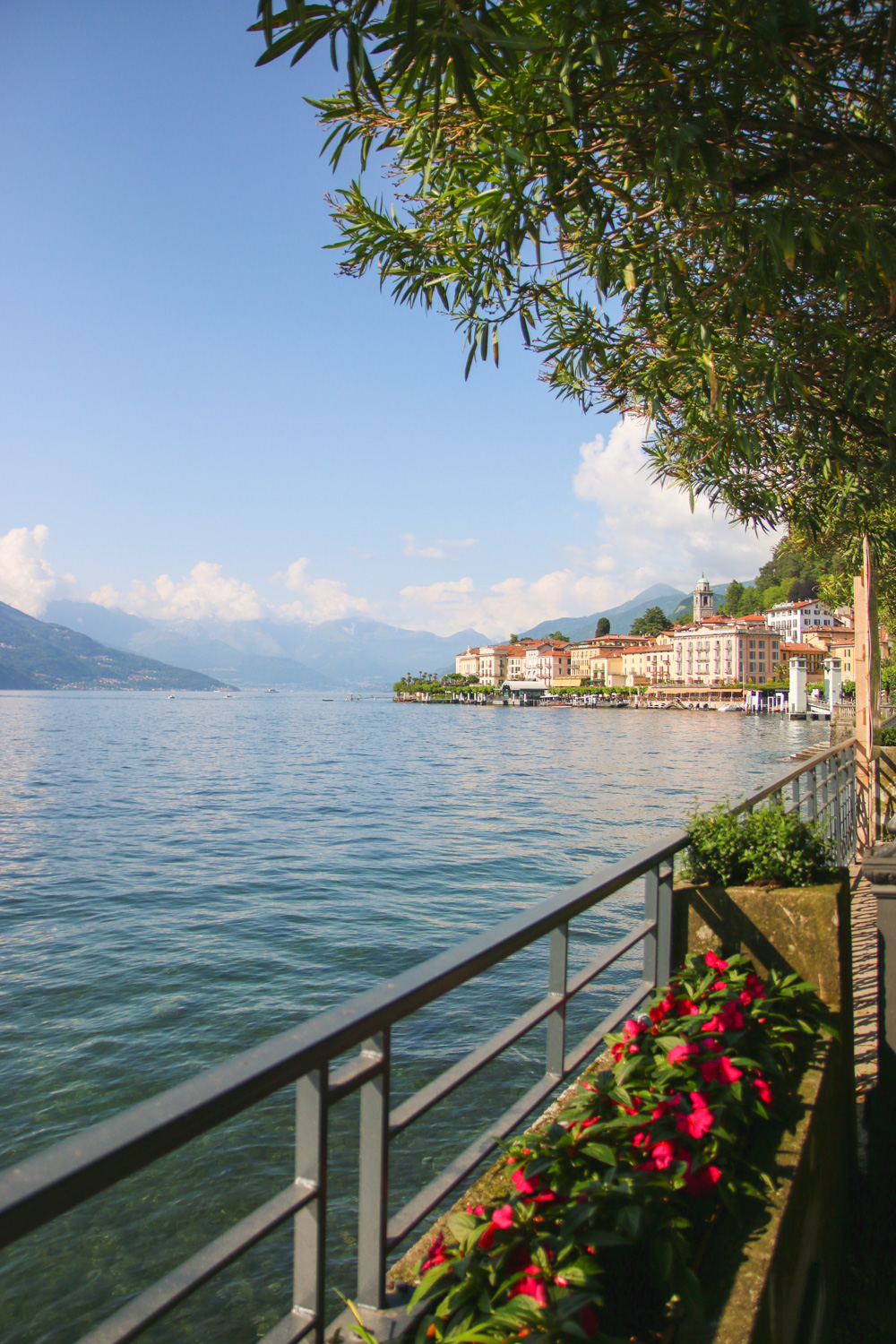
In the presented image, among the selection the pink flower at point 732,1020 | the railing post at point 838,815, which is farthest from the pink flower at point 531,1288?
the railing post at point 838,815

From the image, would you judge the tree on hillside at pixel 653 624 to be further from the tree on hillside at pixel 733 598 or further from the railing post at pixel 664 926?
the railing post at pixel 664 926

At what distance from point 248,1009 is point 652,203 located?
905 cm

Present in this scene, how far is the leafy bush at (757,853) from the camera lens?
327 cm

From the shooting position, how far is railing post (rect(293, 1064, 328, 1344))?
141 cm

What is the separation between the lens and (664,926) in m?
3.30

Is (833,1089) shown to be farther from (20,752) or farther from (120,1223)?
(20,752)

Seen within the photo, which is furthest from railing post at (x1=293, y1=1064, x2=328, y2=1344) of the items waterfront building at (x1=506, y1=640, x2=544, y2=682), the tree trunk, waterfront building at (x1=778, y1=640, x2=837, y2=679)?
waterfront building at (x1=506, y1=640, x2=544, y2=682)

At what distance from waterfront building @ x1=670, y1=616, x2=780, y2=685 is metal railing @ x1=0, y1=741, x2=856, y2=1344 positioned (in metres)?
140

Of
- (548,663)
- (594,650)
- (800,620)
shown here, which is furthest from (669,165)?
(548,663)

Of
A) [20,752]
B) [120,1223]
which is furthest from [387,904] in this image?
[20,752]

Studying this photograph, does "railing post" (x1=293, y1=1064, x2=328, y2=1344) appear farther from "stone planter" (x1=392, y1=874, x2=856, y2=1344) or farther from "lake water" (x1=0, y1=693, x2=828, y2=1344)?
"lake water" (x1=0, y1=693, x2=828, y2=1344)

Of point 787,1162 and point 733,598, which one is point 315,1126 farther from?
point 733,598

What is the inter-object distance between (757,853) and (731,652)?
141m

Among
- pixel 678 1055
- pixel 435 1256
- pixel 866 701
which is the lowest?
pixel 435 1256
